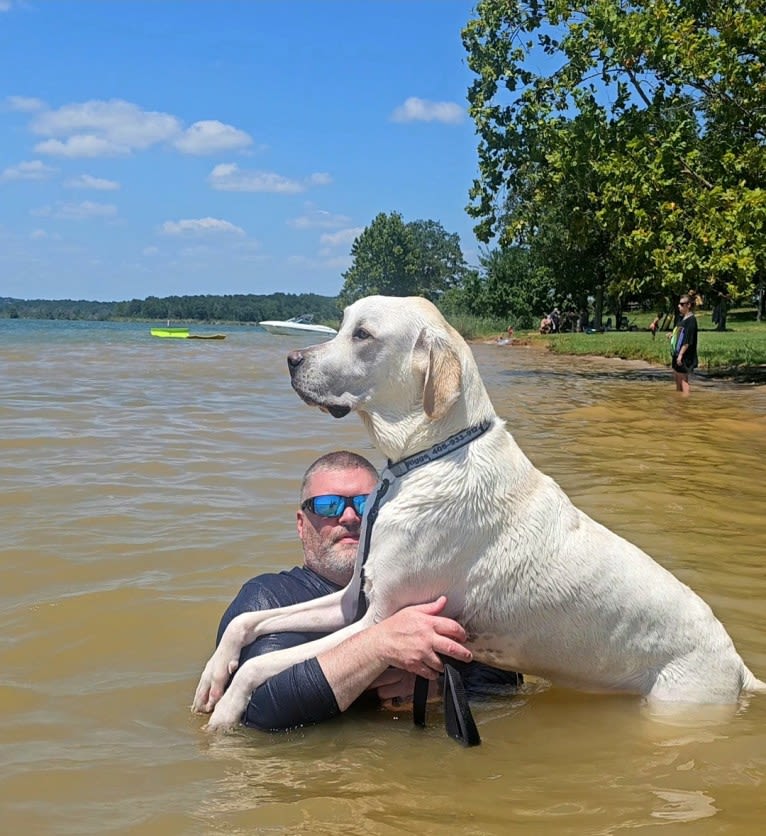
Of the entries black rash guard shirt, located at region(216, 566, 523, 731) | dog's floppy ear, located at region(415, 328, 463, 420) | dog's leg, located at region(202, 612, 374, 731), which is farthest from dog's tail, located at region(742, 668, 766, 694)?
dog's floppy ear, located at region(415, 328, 463, 420)

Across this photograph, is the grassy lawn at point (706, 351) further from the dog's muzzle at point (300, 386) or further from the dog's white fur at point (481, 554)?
the dog's muzzle at point (300, 386)

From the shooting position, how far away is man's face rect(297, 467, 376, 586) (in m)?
4.66

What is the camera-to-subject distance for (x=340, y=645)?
12.8ft

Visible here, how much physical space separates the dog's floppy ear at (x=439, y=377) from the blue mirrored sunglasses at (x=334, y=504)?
0.93 metres

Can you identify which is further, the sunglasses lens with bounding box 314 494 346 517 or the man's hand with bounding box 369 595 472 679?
the sunglasses lens with bounding box 314 494 346 517

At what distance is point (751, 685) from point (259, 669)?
7.39ft

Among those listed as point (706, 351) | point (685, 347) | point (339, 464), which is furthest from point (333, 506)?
point (706, 351)

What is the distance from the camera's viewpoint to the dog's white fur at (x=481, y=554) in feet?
12.7

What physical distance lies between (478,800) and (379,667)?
0.68 meters

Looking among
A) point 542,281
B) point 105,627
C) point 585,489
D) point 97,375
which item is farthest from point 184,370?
point 542,281

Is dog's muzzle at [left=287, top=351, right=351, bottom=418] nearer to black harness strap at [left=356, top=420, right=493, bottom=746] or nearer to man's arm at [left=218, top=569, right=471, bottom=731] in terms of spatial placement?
black harness strap at [left=356, top=420, right=493, bottom=746]

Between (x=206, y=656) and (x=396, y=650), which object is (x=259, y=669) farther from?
(x=206, y=656)

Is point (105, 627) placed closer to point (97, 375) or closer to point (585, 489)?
point (585, 489)

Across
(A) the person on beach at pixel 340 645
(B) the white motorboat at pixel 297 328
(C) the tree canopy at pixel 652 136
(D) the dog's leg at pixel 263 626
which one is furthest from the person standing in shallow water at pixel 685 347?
(B) the white motorboat at pixel 297 328
